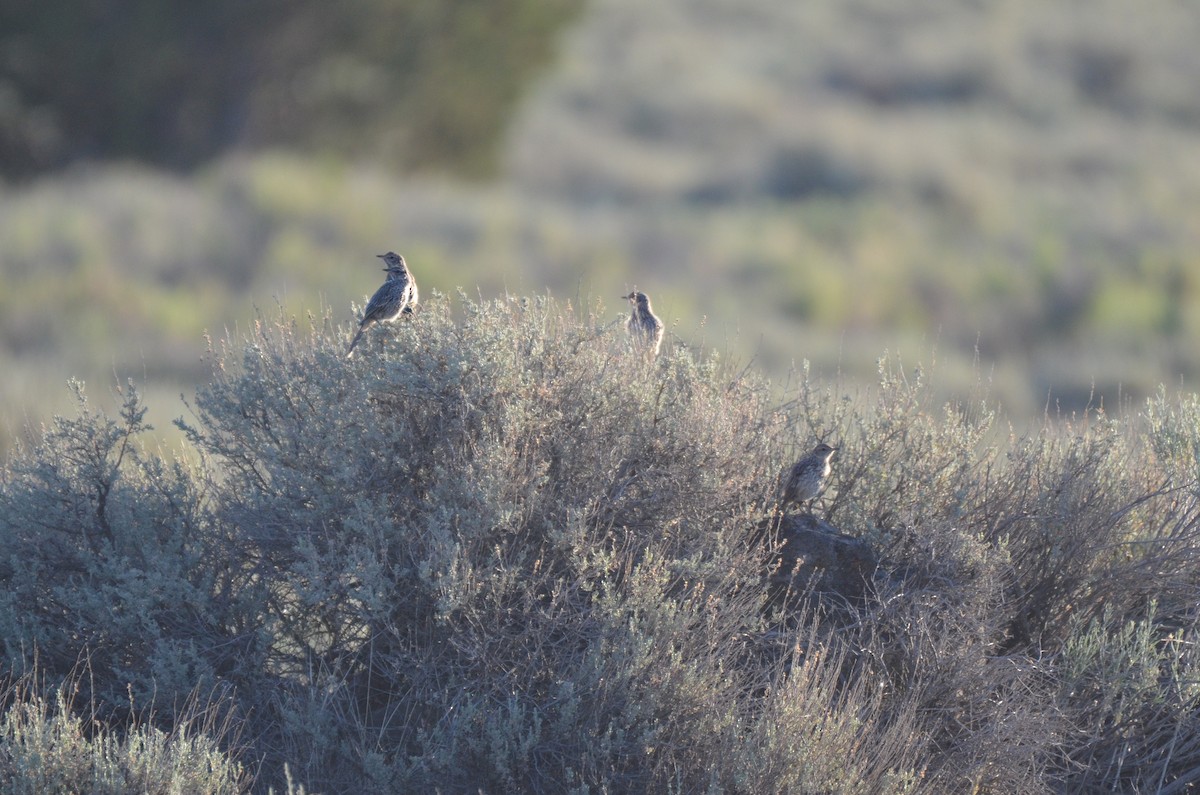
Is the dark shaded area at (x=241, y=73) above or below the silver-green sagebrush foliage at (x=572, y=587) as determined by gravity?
above

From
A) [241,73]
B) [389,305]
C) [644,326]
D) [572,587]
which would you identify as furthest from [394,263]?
[241,73]

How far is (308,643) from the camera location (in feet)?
17.9

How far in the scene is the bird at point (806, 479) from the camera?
581 centimetres

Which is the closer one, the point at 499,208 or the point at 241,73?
the point at 499,208

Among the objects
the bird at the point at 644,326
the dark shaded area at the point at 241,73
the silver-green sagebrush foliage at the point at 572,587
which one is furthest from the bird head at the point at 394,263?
the dark shaded area at the point at 241,73

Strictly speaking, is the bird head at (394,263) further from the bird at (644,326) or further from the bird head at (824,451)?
the bird head at (824,451)

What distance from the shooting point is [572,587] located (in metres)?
5.09

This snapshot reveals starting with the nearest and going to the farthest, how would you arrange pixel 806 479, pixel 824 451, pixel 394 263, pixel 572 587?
pixel 572 587, pixel 806 479, pixel 824 451, pixel 394 263

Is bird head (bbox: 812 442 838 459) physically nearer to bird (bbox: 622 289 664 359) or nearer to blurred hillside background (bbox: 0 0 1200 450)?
bird (bbox: 622 289 664 359)

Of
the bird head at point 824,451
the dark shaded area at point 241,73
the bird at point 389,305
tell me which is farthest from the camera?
the dark shaded area at point 241,73

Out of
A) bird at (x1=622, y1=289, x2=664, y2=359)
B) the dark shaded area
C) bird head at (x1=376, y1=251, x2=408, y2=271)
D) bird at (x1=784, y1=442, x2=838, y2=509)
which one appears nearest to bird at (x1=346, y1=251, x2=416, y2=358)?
bird head at (x1=376, y1=251, x2=408, y2=271)

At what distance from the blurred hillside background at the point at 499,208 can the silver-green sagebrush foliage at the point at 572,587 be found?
5.41 m

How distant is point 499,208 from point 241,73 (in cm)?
536

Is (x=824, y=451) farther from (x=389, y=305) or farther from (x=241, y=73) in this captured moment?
(x=241, y=73)
